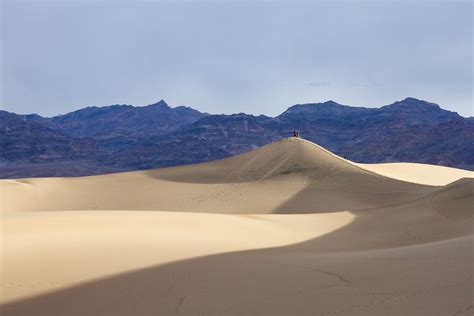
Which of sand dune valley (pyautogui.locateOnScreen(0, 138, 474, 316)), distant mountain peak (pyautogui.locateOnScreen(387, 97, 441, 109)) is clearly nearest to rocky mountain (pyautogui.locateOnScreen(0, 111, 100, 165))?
sand dune valley (pyautogui.locateOnScreen(0, 138, 474, 316))

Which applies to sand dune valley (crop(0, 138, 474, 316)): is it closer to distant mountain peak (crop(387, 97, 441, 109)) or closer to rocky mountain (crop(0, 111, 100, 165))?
rocky mountain (crop(0, 111, 100, 165))

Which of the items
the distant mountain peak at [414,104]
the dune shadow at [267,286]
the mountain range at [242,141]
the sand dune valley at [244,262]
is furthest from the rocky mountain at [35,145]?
the dune shadow at [267,286]

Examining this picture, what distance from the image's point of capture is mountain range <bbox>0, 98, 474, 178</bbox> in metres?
95.2

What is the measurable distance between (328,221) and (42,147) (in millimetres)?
117899

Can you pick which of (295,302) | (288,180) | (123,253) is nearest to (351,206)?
(288,180)

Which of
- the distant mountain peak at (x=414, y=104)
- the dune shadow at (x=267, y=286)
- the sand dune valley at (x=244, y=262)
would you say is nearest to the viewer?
the dune shadow at (x=267, y=286)

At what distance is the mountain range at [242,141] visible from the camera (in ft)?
313

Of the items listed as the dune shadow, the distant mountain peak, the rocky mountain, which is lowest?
the dune shadow

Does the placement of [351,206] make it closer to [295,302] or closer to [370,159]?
[295,302]

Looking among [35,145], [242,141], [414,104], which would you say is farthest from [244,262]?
[414,104]

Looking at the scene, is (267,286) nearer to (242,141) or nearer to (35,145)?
(242,141)

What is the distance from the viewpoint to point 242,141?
129 meters

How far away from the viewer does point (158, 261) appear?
24.5 feet

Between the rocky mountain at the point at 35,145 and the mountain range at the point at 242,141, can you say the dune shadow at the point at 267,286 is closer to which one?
the mountain range at the point at 242,141
